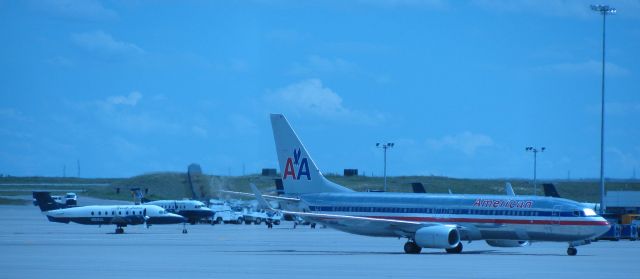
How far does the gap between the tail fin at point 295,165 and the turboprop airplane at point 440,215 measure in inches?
2.4

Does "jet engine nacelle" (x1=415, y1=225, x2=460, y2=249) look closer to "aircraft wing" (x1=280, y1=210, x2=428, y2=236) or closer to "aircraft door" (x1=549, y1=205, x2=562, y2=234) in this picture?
"aircraft wing" (x1=280, y1=210, x2=428, y2=236)

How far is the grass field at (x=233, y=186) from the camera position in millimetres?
142725

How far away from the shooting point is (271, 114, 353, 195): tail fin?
Answer: 69812 millimetres

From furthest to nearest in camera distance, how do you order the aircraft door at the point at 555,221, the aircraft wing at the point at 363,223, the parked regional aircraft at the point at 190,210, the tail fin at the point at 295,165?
the parked regional aircraft at the point at 190,210 → the tail fin at the point at 295,165 → the aircraft wing at the point at 363,223 → the aircraft door at the point at 555,221

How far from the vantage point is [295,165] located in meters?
70.5

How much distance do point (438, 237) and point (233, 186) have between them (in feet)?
270

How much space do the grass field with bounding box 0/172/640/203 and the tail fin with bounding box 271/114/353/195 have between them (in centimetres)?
6564

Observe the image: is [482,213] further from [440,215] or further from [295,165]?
[295,165]

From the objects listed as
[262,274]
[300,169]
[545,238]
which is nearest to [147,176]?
[300,169]

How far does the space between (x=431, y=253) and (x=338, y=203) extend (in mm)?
6917

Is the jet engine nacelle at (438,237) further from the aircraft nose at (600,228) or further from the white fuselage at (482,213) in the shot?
the aircraft nose at (600,228)

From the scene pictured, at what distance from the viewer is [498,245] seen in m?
66.3

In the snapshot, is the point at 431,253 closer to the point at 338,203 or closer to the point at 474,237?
the point at 474,237

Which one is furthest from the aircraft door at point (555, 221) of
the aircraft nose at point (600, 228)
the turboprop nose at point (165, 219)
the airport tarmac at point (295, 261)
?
the turboprop nose at point (165, 219)
